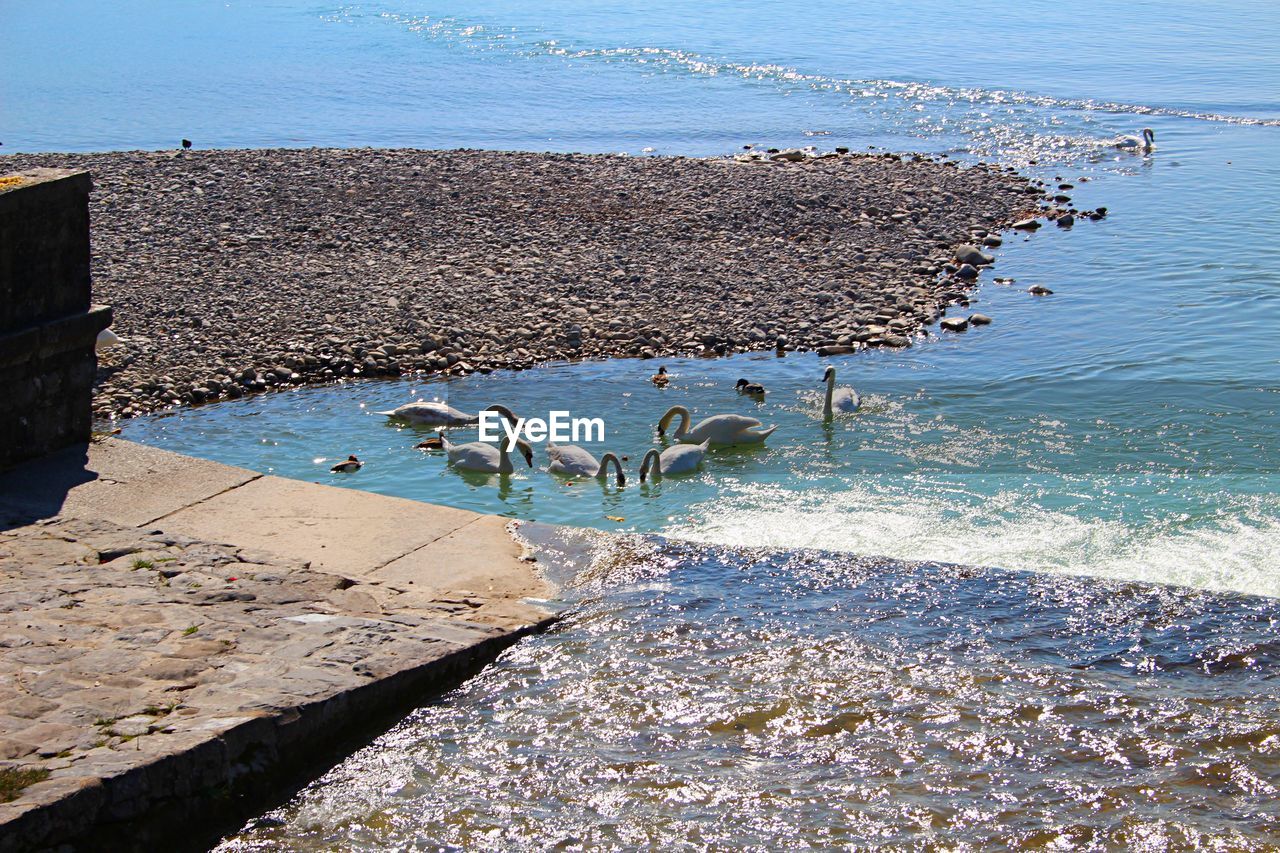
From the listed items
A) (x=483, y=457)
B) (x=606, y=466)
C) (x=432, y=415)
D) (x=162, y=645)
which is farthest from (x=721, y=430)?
(x=162, y=645)

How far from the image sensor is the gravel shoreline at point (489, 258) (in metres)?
15.3

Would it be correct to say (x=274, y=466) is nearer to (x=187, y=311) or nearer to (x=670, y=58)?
(x=187, y=311)

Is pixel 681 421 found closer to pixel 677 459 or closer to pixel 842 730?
pixel 677 459

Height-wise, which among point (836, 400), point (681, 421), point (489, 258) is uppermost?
point (489, 258)

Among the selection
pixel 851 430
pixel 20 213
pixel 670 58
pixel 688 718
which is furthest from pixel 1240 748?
pixel 670 58

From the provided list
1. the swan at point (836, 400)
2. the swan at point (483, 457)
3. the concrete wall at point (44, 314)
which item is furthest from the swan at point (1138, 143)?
the concrete wall at point (44, 314)

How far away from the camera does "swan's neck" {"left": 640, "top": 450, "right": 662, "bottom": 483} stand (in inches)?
472

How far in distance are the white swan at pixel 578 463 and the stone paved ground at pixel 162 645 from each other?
145 inches

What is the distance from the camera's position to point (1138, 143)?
99.2 feet

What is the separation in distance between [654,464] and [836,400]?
2.55 m

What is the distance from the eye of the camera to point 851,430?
13297 millimetres

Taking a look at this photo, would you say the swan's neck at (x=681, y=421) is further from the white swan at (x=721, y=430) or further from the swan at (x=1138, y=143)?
the swan at (x=1138, y=143)

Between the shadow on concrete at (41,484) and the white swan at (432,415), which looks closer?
the shadow on concrete at (41,484)

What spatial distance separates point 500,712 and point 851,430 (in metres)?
6.89
